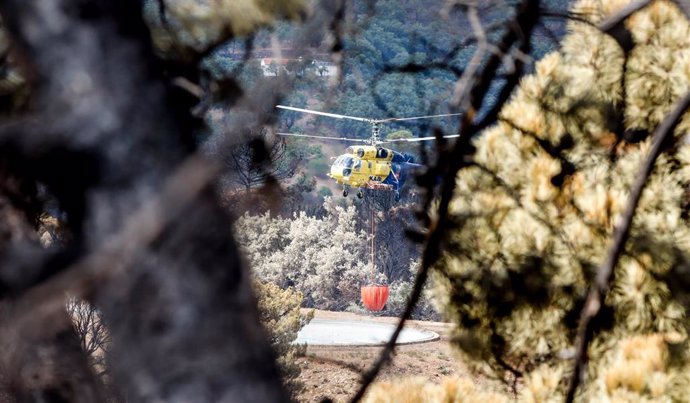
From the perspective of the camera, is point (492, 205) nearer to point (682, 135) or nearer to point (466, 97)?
point (682, 135)

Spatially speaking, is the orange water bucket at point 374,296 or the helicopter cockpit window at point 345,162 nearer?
the helicopter cockpit window at point 345,162

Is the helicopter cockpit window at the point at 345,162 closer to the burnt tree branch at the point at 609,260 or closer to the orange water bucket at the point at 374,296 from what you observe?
the orange water bucket at the point at 374,296

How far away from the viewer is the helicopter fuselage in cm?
1975

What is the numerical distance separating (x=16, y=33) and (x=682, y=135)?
2601mm

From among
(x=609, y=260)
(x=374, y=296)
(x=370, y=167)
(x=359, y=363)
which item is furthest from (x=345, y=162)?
(x=609, y=260)

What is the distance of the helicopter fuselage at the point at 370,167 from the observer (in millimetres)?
19750

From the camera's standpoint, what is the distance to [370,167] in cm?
1998

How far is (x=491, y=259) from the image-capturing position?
3109 millimetres

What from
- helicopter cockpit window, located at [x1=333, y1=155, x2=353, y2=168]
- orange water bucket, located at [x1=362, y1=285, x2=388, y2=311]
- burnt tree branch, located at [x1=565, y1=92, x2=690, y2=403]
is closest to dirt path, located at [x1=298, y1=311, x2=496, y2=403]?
orange water bucket, located at [x1=362, y1=285, x2=388, y2=311]

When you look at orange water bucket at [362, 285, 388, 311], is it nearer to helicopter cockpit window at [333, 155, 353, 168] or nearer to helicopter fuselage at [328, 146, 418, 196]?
helicopter fuselage at [328, 146, 418, 196]

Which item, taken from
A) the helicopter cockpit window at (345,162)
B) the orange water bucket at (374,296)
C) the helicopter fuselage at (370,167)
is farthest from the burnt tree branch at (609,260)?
the orange water bucket at (374,296)

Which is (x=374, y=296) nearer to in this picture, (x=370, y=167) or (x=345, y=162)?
(x=370, y=167)

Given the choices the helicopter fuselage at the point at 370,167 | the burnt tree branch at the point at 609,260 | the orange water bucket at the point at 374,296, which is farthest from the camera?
the orange water bucket at the point at 374,296

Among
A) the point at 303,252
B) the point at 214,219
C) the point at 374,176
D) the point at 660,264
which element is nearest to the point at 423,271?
the point at 214,219
